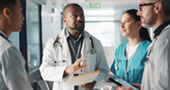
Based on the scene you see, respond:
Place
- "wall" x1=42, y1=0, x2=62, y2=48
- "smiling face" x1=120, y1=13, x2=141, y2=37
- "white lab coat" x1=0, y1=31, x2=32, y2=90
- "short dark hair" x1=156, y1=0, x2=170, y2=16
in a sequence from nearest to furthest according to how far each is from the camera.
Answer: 1. "white lab coat" x1=0, y1=31, x2=32, y2=90
2. "short dark hair" x1=156, y1=0, x2=170, y2=16
3. "smiling face" x1=120, y1=13, x2=141, y2=37
4. "wall" x1=42, y1=0, x2=62, y2=48

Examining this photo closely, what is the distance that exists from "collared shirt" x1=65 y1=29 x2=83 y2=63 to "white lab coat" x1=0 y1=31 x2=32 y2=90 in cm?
86

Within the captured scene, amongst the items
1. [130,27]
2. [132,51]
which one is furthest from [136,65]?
[130,27]

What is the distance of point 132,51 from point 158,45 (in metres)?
0.73

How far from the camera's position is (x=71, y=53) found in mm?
1771

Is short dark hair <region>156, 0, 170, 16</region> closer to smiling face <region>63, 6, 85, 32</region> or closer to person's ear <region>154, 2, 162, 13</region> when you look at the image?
person's ear <region>154, 2, 162, 13</region>

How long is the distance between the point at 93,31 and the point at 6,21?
4971mm

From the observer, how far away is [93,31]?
5938mm

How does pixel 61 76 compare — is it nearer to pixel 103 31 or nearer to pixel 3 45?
pixel 3 45

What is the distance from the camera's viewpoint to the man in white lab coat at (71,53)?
1.68 metres

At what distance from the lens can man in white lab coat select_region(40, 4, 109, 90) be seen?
168cm

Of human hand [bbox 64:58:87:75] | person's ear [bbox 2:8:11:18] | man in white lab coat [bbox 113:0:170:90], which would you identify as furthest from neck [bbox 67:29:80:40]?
person's ear [bbox 2:8:11:18]

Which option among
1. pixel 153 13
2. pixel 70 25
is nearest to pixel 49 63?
pixel 70 25

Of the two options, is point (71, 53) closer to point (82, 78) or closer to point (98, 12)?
point (82, 78)

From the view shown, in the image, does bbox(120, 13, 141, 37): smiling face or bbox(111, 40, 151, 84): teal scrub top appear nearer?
bbox(111, 40, 151, 84): teal scrub top
